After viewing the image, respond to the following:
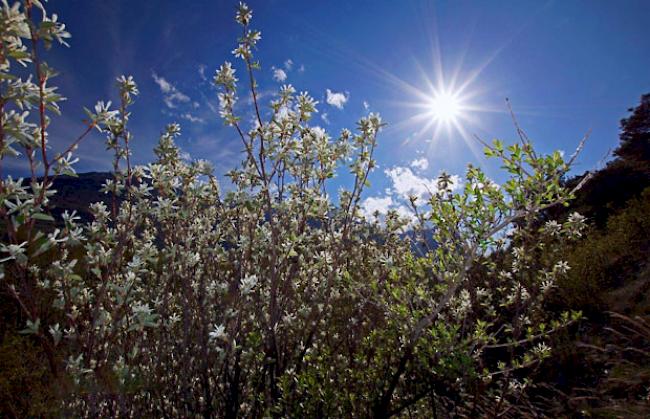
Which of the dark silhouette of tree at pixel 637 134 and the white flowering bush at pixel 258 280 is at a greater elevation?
the dark silhouette of tree at pixel 637 134

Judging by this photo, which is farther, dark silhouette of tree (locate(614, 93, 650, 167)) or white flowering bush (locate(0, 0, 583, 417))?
dark silhouette of tree (locate(614, 93, 650, 167))

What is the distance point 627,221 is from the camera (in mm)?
8852

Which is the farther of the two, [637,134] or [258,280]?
[637,134]

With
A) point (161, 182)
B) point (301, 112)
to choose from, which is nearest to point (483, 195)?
point (301, 112)

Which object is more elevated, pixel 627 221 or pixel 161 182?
pixel 627 221

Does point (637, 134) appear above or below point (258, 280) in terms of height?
above

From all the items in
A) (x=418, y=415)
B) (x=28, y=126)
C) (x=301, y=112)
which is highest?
(x=301, y=112)

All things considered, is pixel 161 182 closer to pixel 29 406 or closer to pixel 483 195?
pixel 483 195

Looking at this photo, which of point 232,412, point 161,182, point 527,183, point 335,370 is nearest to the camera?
point 527,183

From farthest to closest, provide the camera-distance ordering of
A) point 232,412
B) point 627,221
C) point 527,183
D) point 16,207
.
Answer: point 627,221, point 232,412, point 527,183, point 16,207

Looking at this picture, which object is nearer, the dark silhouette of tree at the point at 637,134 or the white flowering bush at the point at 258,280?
the white flowering bush at the point at 258,280

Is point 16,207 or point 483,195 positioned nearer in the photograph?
point 16,207

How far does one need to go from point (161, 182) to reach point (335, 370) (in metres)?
2.63

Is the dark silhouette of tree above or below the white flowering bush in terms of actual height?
above
